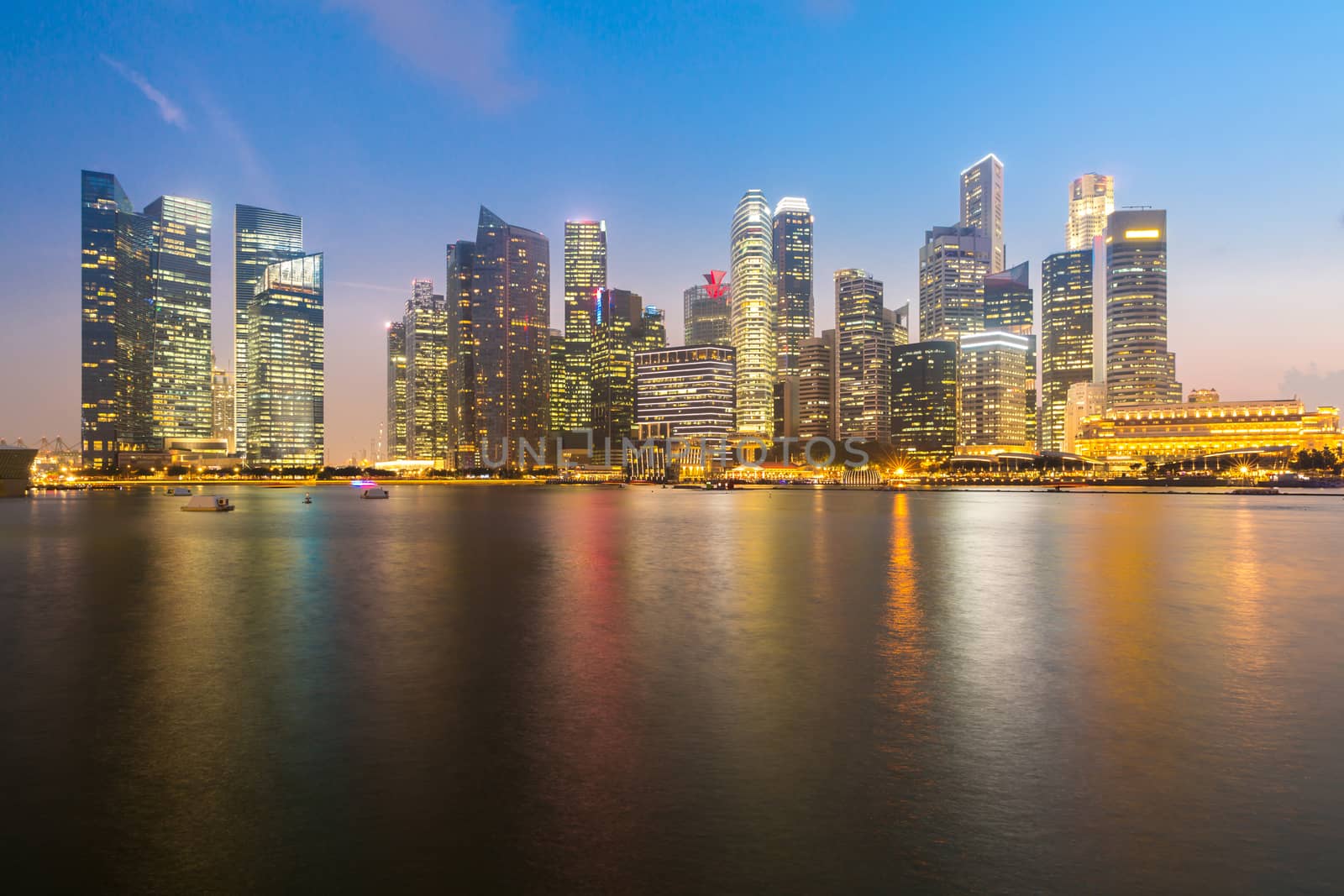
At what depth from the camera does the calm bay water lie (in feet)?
25.6

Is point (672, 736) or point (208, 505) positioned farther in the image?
point (208, 505)

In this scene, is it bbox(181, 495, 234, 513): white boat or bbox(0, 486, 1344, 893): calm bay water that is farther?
bbox(181, 495, 234, 513): white boat

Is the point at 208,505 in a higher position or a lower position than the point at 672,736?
lower

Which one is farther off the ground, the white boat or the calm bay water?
the calm bay water

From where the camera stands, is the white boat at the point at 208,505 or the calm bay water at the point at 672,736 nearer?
the calm bay water at the point at 672,736

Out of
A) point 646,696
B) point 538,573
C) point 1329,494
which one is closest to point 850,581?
point 538,573

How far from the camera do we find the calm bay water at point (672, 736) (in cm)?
780

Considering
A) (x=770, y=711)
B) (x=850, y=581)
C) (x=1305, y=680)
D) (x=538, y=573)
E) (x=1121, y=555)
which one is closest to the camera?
(x=770, y=711)

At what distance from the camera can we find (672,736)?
1180cm

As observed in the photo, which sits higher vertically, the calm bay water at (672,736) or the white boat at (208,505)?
the calm bay water at (672,736)

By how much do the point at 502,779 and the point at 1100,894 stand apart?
6740 millimetres

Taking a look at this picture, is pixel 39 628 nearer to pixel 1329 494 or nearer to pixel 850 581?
pixel 850 581

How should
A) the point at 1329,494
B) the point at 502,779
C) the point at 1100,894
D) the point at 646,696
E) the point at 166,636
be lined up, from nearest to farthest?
1. the point at 1100,894
2. the point at 502,779
3. the point at 646,696
4. the point at 166,636
5. the point at 1329,494

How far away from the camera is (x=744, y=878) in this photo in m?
7.38
